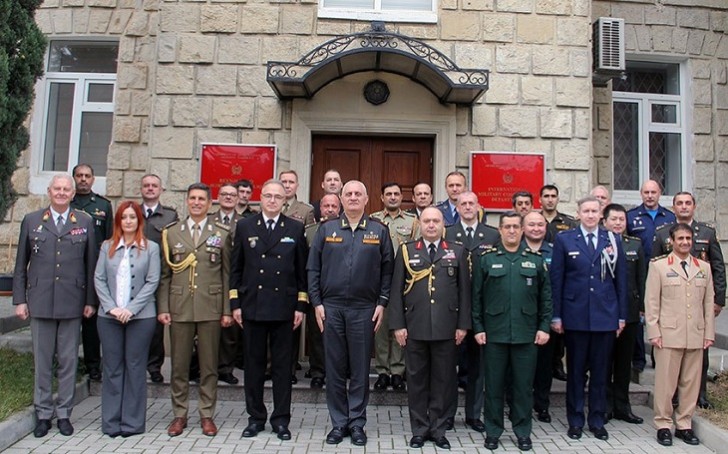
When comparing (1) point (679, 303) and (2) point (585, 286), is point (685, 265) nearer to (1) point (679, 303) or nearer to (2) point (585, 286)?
(1) point (679, 303)

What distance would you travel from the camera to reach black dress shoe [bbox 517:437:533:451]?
4.79 m

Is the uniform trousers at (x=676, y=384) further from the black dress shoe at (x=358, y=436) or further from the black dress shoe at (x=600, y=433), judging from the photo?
the black dress shoe at (x=358, y=436)

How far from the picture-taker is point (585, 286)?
513 centimetres

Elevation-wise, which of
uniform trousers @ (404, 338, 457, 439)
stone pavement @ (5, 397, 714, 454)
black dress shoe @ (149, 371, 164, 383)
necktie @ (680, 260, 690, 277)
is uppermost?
necktie @ (680, 260, 690, 277)

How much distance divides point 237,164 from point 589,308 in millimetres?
4396

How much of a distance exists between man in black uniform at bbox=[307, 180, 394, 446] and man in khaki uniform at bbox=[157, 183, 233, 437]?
Result: 808 mm

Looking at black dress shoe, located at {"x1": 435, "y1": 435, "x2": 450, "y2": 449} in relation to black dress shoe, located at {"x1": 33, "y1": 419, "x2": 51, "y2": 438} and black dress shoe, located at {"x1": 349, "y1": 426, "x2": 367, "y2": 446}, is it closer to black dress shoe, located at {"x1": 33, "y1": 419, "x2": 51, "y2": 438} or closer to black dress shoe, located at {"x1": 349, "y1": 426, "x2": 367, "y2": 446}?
black dress shoe, located at {"x1": 349, "y1": 426, "x2": 367, "y2": 446}

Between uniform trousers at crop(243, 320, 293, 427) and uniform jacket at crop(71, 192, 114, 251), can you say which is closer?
uniform trousers at crop(243, 320, 293, 427)

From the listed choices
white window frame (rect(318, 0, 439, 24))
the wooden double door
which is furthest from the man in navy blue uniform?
white window frame (rect(318, 0, 439, 24))

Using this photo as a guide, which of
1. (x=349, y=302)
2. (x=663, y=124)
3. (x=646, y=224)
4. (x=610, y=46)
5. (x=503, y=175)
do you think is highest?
(x=610, y=46)

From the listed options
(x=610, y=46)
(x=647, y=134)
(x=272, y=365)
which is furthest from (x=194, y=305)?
(x=647, y=134)

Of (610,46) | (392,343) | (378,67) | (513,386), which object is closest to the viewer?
(513,386)

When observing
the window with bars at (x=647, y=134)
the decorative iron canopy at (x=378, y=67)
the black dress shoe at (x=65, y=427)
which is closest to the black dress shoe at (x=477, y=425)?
the black dress shoe at (x=65, y=427)

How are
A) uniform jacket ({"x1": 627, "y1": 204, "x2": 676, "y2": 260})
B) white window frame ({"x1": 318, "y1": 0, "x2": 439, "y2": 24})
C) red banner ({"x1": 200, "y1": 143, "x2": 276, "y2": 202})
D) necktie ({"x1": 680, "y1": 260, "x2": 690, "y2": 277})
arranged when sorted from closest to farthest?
necktie ({"x1": 680, "y1": 260, "x2": 690, "y2": 277}) → uniform jacket ({"x1": 627, "y1": 204, "x2": 676, "y2": 260}) → red banner ({"x1": 200, "y1": 143, "x2": 276, "y2": 202}) → white window frame ({"x1": 318, "y1": 0, "x2": 439, "y2": 24})
